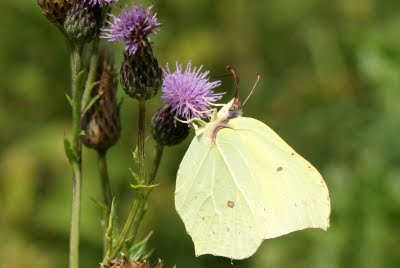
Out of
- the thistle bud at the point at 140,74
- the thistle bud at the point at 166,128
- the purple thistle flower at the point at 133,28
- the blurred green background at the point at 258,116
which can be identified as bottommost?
the blurred green background at the point at 258,116

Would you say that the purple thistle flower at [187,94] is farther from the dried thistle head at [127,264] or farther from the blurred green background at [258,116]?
the blurred green background at [258,116]

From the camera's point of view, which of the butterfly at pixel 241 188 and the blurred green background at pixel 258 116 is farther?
the blurred green background at pixel 258 116

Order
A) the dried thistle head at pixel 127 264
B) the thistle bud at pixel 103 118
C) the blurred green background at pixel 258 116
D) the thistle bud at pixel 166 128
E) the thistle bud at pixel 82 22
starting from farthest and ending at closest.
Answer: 1. the blurred green background at pixel 258 116
2. the thistle bud at pixel 103 118
3. the thistle bud at pixel 166 128
4. the thistle bud at pixel 82 22
5. the dried thistle head at pixel 127 264

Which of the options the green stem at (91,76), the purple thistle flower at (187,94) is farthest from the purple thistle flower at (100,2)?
the purple thistle flower at (187,94)

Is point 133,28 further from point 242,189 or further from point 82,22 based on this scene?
point 242,189

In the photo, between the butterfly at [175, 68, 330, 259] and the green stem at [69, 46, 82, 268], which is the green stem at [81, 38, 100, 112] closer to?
the green stem at [69, 46, 82, 268]

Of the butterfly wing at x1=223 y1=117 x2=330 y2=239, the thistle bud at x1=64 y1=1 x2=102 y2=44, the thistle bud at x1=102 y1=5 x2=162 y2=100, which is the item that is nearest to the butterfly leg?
the butterfly wing at x1=223 y1=117 x2=330 y2=239

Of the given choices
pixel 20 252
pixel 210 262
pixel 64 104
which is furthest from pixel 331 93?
pixel 20 252
